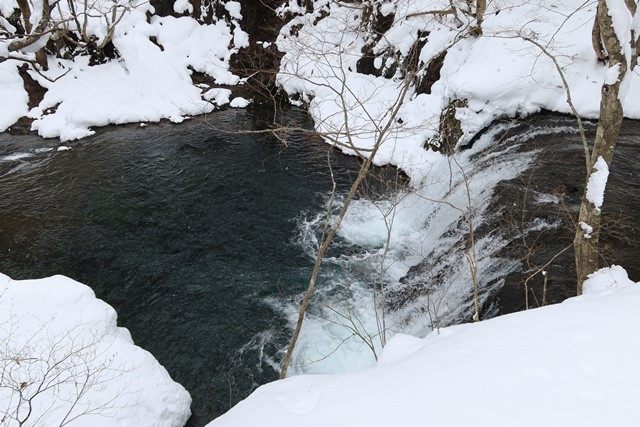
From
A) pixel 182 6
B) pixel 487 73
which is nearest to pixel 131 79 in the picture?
pixel 182 6

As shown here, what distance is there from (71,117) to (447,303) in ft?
41.1

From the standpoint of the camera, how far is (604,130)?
4.59m

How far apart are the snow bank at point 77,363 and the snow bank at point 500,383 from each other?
2.63m

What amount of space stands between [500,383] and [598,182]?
3125mm

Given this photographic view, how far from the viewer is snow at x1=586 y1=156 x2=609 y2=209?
466 cm

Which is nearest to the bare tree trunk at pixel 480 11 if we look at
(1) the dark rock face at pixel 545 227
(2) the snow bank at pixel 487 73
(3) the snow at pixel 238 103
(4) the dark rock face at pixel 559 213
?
(2) the snow bank at pixel 487 73

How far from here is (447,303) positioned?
714 centimetres

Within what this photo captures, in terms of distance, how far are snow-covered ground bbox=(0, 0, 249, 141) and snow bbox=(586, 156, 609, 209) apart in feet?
40.5

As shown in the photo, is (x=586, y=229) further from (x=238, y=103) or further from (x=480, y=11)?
(x=238, y=103)

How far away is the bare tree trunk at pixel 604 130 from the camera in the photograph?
14.0ft

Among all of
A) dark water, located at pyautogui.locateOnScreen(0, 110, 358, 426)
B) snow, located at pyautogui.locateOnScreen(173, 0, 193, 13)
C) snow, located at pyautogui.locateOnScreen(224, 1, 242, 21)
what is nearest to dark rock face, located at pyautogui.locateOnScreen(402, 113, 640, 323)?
dark water, located at pyautogui.locateOnScreen(0, 110, 358, 426)

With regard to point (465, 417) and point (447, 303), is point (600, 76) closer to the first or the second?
point (447, 303)

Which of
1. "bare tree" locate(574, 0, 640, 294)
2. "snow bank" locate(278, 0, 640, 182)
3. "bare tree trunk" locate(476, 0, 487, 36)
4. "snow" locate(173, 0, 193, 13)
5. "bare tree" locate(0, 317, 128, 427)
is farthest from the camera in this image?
"snow" locate(173, 0, 193, 13)

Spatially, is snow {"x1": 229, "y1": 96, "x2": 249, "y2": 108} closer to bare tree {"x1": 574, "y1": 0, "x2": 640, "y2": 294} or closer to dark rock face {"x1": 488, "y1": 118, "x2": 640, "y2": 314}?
dark rock face {"x1": 488, "y1": 118, "x2": 640, "y2": 314}
